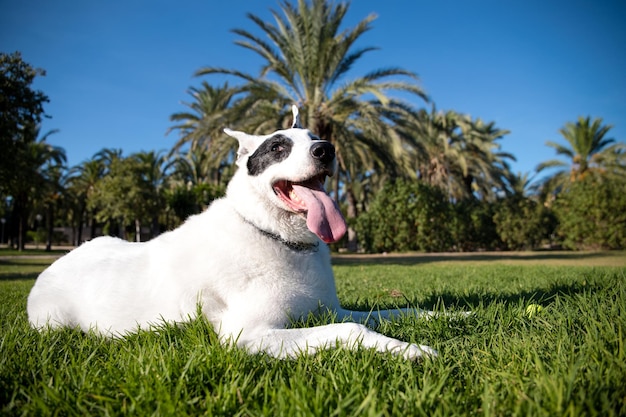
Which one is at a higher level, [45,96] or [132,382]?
[45,96]

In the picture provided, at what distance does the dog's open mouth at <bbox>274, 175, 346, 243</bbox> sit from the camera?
273cm

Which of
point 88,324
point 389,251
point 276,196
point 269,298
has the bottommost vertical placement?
point 389,251

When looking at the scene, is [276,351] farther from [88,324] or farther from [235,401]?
[88,324]

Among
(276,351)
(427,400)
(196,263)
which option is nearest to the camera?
(427,400)

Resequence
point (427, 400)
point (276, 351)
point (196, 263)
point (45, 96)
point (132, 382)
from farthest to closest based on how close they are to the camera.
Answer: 1. point (45, 96)
2. point (196, 263)
3. point (276, 351)
4. point (132, 382)
5. point (427, 400)

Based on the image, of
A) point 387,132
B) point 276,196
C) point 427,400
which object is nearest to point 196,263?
point 276,196

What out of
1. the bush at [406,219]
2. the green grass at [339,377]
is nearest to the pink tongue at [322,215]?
the green grass at [339,377]

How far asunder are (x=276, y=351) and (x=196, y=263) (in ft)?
2.91

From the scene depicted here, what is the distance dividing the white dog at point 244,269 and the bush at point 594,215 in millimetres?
26675

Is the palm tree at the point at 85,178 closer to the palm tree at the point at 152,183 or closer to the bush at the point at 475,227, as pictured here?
the palm tree at the point at 152,183

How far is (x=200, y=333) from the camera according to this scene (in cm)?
240

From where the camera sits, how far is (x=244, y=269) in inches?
99.8

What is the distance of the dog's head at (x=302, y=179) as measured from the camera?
2770 mm

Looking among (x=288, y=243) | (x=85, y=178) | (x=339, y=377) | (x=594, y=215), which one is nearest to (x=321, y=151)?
(x=288, y=243)
